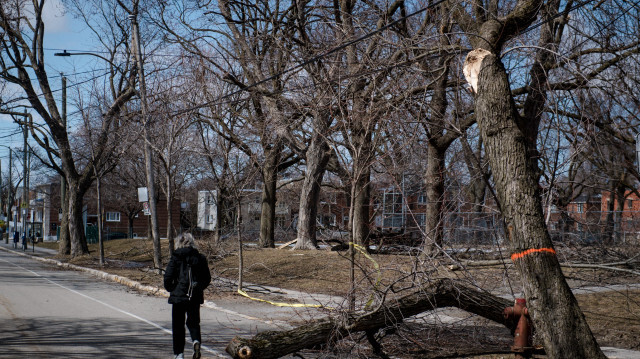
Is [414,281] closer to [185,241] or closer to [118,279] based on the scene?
[185,241]

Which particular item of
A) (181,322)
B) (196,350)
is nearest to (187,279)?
(181,322)

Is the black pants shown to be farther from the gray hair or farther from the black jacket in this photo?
the gray hair

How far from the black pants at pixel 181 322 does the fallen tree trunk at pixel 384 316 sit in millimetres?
1413

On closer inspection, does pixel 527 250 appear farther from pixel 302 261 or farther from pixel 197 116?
pixel 197 116

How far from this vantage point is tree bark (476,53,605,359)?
617 centimetres

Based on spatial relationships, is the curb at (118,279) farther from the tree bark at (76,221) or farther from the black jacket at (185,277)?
the black jacket at (185,277)

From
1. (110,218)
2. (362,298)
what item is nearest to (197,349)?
(362,298)

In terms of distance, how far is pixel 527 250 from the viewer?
21.3 ft

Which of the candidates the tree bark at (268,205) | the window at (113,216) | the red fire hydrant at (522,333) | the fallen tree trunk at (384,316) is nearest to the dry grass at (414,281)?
the fallen tree trunk at (384,316)

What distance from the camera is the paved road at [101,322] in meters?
8.20

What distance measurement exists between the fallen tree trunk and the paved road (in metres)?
1.40

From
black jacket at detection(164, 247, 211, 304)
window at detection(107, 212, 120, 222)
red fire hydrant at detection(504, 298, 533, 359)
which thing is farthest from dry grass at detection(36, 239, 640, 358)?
window at detection(107, 212, 120, 222)

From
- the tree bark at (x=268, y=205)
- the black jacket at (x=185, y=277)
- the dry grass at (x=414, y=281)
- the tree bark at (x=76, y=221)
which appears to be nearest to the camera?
the black jacket at (x=185, y=277)

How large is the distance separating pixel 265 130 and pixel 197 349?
13.4 metres
